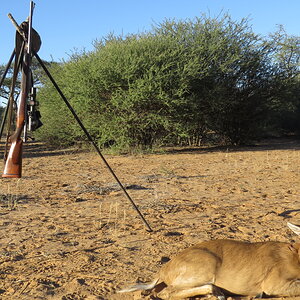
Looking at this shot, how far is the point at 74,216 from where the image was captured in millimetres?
5562

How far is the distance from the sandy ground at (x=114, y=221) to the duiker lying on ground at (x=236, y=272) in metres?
0.43

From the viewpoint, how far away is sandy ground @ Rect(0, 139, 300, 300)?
3.47m

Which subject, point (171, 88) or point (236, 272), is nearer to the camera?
point (236, 272)

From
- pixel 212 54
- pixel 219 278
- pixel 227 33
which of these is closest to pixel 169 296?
pixel 219 278

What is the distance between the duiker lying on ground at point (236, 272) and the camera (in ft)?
9.06

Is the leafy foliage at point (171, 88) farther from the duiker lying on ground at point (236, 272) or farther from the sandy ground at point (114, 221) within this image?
the duiker lying on ground at point (236, 272)

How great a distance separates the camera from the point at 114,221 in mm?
5289

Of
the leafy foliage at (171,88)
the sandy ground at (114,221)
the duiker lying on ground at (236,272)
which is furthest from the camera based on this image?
the leafy foliage at (171,88)

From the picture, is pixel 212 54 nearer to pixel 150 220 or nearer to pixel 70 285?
pixel 150 220

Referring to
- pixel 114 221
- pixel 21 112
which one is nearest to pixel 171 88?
pixel 114 221

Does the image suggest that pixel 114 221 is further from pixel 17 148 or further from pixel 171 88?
pixel 171 88

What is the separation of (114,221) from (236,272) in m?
2.70

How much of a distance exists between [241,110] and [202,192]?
41.2 ft

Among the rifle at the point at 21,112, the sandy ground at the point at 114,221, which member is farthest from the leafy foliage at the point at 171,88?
Result: the rifle at the point at 21,112
